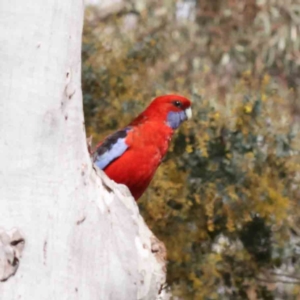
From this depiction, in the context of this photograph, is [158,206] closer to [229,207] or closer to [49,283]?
[229,207]

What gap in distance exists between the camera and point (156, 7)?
4.20 m

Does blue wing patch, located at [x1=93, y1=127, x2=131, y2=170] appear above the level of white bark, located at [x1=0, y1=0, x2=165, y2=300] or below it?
below

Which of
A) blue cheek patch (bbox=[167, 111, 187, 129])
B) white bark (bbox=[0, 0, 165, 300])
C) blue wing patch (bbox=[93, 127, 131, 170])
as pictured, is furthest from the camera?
blue cheek patch (bbox=[167, 111, 187, 129])

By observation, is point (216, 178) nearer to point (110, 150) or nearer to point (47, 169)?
point (110, 150)

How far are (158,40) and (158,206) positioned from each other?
0.84 meters

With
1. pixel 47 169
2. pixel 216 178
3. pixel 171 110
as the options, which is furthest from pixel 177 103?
pixel 47 169

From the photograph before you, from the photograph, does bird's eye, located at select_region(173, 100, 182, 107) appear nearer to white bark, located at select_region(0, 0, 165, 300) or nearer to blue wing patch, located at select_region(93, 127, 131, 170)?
blue wing patch, located at select_region(93, 127, 131, 170)

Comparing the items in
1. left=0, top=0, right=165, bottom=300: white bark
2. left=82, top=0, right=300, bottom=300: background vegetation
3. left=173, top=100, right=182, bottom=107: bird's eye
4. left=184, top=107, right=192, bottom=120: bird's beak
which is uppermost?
left=0, top=0, right=165, bottom=300: white bark

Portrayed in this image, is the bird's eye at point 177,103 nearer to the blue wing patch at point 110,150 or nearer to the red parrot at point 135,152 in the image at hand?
the red parrot at point 135,152

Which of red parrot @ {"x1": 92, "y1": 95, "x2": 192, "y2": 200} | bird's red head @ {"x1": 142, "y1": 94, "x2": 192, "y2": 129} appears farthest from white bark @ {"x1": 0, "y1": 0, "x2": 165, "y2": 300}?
bird's red head @ {"x1": 142, "y1": 94, "x2": 192, "y2": 129}

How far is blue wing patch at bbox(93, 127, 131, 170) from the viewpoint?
2523 millimetres

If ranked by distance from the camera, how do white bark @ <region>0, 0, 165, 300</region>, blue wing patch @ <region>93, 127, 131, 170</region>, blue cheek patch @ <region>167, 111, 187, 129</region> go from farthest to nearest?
blue cheek patch @ <region>167, 111, 187, 129</region> → blue wing patch @ <region>93, 127, 131, 170</region> → white bark @ <region>0, 0, 165, 300</region>

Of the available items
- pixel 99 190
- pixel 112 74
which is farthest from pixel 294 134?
pixel 99 190

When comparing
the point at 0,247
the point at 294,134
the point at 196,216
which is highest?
the point at 0,247
